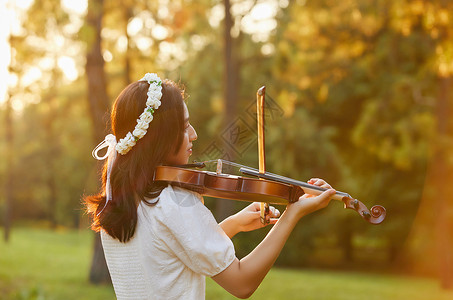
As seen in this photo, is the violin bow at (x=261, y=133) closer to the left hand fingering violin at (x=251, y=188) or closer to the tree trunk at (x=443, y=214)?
the left hand fingering violin at (x=251, y=188)

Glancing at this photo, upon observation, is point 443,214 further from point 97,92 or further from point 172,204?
point 172,204

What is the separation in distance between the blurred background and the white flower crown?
3.85 metres

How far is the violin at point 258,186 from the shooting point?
194 cm

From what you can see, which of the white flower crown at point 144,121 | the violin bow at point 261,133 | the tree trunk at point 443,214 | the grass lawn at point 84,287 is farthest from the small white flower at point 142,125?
the tree trunk at point 443,214

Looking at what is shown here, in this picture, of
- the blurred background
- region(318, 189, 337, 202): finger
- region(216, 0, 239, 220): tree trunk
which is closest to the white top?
region(318, 189, 337, 202): finger

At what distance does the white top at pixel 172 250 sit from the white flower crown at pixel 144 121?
0.72 feet

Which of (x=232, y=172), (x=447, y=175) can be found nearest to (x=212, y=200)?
(x=447, y=175)

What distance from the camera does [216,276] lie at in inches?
70.4

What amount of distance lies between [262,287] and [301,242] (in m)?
7.76

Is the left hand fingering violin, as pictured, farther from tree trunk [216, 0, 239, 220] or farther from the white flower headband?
tree trunk [216, 0, 239, 220]

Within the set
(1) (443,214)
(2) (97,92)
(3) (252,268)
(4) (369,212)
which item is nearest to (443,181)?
(1) (443,214)

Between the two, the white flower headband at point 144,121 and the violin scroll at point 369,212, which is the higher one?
the white flower headband at point 144,121

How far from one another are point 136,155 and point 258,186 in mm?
496

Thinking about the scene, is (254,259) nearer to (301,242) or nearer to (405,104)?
(405,104)
